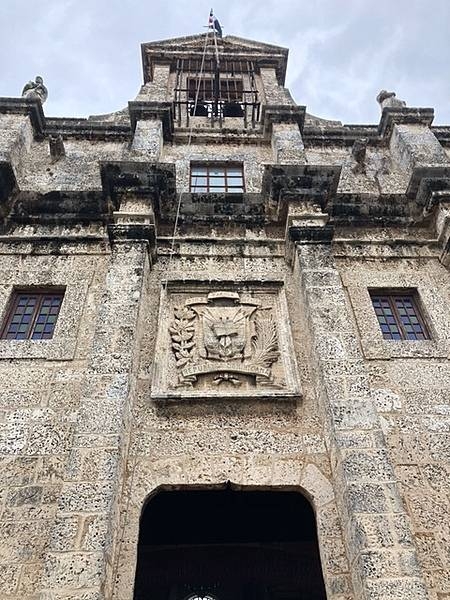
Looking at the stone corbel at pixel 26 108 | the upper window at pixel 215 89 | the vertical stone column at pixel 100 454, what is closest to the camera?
the vertical stone column at pixel 100 454

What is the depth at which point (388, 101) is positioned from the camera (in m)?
12.9

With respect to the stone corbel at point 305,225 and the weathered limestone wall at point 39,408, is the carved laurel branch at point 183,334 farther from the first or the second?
the stone corbel at point 305,225

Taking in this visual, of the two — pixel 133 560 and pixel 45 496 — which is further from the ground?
pixel 45 496

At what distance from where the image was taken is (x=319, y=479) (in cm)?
605

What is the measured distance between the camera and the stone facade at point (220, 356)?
17.6 feet

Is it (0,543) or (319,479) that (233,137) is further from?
(0,543)

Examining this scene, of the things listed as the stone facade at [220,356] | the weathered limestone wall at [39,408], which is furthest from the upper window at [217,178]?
the weathered limestone wall at [39,408]

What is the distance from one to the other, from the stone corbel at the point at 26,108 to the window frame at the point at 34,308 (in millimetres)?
5031


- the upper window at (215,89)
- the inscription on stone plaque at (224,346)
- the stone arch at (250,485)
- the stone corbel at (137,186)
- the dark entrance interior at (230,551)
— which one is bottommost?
the stone arch at (250,485)

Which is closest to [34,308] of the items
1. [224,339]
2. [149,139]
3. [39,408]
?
[39,408]

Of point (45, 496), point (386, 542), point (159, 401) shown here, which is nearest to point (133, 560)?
point (45, 496)

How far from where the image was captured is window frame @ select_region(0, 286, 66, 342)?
7598mm

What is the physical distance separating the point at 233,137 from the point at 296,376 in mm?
6811

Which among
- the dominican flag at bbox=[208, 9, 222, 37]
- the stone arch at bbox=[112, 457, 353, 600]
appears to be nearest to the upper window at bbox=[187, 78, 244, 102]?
the dominican flag at bbox=[208, 9, 222, 37]
